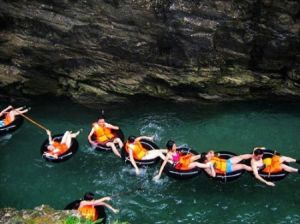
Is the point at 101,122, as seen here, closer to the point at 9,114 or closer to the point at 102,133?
the point at 102,133

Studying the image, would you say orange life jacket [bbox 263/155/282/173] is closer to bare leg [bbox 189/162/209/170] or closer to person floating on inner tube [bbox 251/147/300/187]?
person floating on inner tube [bbox 251/147/300/187]

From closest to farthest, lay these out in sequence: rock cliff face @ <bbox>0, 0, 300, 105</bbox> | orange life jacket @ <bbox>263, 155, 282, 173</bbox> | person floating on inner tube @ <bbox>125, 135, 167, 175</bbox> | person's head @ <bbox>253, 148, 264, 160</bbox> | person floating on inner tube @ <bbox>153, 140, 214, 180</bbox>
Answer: person's head @ <bbox>253, 148, 264, 160</bbox>, orange life jacket @ <bbox>263, 155, 282, 173</bbox>, person floating on inner tube @ <bbox>153, 140, 214, 180</bbox>, rock cliff face @ <bbox>0, 0, 300, 105</bbox>, person floating on inner tube @ <bbox>125, 135, 167, 175</bbox>

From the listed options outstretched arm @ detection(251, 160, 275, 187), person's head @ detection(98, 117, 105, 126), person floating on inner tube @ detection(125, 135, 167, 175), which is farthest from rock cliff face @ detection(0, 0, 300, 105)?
outstretched arm @ detection(251, 160, 275, 187)

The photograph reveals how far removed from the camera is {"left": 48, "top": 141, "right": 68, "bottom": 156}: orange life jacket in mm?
14617

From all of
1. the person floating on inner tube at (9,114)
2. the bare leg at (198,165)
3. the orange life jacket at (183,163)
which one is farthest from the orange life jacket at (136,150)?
the person floating on inner tube at (9,114)

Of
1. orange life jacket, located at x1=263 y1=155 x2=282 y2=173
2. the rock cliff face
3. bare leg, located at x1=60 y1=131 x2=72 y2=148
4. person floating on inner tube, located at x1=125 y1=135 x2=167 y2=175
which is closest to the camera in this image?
orange life jacket, located at x1=263 y1=155 x2=282 y2=173

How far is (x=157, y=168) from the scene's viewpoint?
14445 mm

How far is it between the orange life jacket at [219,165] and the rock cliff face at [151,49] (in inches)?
133

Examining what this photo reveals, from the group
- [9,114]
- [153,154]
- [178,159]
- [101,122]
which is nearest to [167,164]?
[178,159]

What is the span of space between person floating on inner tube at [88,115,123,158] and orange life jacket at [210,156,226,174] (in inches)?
124

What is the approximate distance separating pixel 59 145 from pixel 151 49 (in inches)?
176

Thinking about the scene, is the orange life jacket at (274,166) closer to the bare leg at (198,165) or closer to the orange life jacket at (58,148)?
the bare leg at (198,165)

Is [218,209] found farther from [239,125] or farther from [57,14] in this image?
[57,14]

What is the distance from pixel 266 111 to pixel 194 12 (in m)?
4.83
